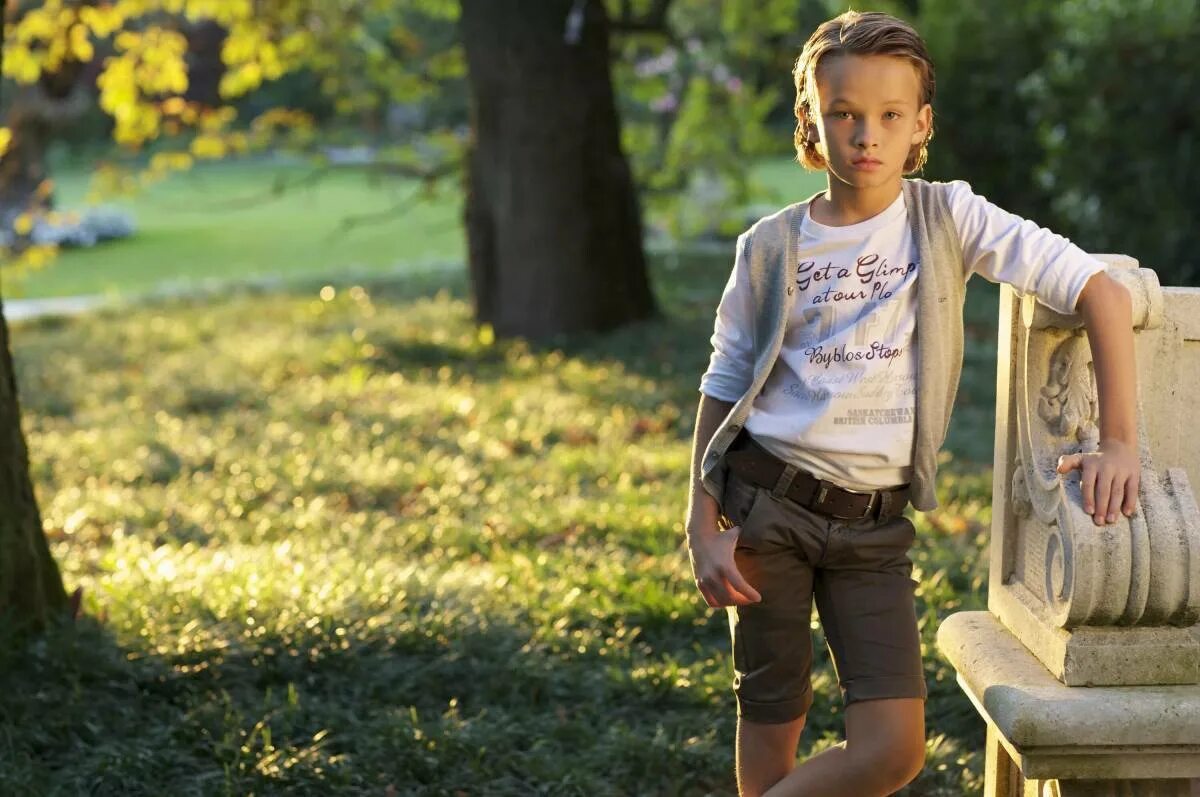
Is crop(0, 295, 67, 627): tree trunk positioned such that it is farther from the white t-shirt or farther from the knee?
the knee

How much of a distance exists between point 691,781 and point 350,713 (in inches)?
35.7

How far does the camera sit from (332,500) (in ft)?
22.5

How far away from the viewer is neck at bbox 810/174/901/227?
2.84 metres

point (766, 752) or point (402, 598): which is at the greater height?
point (766, 752)

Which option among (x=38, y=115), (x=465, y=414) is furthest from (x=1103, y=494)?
(x=38, y=115)

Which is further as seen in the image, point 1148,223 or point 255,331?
point 255,331

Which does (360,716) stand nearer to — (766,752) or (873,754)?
(766,752)

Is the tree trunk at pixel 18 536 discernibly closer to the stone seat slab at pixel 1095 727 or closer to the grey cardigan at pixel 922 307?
the grey cardigan at pixel 922 307

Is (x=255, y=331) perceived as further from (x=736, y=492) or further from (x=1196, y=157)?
(x=736, y=492)

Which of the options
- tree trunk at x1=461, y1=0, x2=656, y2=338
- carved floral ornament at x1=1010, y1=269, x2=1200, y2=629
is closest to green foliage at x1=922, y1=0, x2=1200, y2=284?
tree trunk at x1=461, y1=0, x2=656, y2=338

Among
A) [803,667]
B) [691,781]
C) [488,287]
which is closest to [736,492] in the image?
[803,667]

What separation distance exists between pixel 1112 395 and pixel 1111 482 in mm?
149

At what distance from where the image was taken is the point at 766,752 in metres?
3.04

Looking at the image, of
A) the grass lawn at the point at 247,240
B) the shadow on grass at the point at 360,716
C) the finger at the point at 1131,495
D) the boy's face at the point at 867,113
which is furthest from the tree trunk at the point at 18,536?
the grass lawn at the point at 247,240
